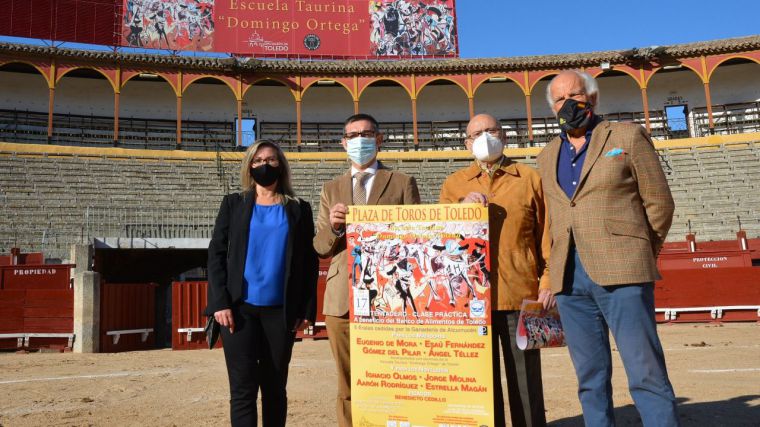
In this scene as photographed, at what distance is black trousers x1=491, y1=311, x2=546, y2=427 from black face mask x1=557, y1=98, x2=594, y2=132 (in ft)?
3.05

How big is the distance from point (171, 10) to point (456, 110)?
13.5 meters

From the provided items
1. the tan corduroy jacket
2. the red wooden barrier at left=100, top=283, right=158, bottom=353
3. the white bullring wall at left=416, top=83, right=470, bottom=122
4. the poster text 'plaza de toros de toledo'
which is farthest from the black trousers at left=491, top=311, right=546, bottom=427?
the poster text 'plaza de toros de toledo'

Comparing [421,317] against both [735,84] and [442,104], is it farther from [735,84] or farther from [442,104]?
[735,84]

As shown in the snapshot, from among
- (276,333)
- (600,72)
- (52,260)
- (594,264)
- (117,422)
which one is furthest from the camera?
(600,72)

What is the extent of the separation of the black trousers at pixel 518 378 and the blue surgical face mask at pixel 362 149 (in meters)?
1.09

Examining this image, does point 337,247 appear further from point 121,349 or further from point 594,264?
point 121,349

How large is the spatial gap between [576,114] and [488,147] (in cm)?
51

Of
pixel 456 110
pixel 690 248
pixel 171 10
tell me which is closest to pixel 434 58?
pixel 456 110

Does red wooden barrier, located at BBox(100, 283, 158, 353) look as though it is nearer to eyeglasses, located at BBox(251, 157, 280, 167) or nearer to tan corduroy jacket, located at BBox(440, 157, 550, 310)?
eyeglasses, located at BBox(251, 157, 280, 167)

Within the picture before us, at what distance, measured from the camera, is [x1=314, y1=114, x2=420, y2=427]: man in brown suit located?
2850mm

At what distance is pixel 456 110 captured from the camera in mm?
25469

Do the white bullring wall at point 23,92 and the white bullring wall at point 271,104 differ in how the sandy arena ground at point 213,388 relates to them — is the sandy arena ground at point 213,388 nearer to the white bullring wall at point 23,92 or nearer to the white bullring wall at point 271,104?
the white bullring wall at point 23,92

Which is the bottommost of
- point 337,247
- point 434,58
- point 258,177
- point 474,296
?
point 474,296

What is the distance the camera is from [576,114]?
2477 millimetres
